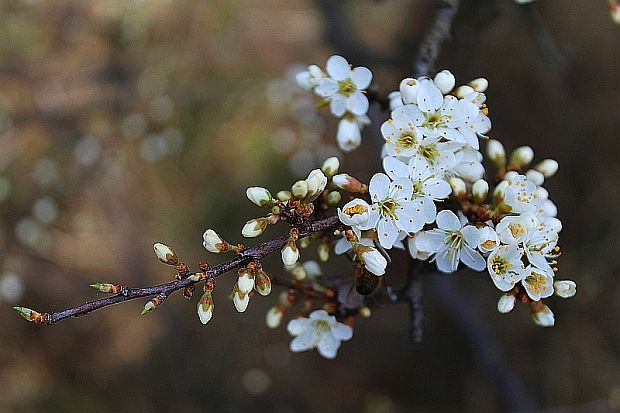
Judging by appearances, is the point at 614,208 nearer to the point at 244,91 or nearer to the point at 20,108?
the point at 244,91

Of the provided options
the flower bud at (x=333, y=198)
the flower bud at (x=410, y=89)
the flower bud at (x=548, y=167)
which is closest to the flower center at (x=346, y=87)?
the flower bud at (x=410, y=89)

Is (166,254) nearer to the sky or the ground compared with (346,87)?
nearer to the ground

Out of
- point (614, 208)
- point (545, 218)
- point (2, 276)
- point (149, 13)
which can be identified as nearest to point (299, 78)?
point (545, 218)

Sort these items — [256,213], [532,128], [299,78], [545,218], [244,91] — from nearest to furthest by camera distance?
[545,218]
[299,78]
[532,128]
[256,213]
[244,91]

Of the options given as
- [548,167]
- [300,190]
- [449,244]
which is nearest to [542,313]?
[449,244]

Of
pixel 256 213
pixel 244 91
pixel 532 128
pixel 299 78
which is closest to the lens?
pixel 299 78

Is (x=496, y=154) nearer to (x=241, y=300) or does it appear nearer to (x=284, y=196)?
(x=284, y=196)

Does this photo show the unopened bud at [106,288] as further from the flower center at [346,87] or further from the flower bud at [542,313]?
the flower bud at [542,313]
